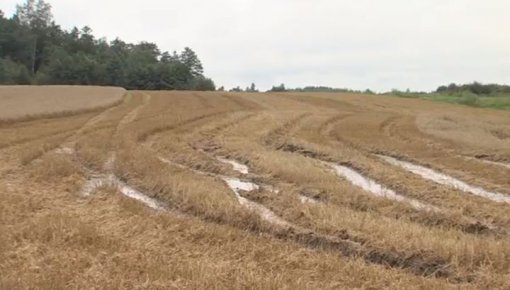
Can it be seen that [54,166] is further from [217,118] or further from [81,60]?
[81,60]

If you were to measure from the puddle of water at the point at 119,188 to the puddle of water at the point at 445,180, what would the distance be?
Answer: 24.1 feet

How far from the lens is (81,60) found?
11062cm

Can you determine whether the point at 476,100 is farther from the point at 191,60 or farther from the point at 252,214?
the point at 191,60

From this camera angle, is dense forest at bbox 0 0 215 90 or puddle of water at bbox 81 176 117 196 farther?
dense forest at bbox 0 0 215 90

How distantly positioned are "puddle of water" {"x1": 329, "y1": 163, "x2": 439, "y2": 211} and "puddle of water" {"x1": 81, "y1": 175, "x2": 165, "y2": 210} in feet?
16.3

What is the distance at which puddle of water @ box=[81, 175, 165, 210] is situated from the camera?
1223cm

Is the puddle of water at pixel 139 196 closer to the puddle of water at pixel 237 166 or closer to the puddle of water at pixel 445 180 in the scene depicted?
the puddle of water at pixel 237 166

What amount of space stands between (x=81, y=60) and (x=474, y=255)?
4331 inches

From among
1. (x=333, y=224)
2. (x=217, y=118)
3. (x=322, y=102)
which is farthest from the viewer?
(x=322, y=102)

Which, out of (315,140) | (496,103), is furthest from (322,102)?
(315,140)

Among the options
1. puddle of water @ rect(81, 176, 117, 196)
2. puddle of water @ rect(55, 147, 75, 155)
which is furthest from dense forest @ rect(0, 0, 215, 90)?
puddle of water @ rect(81, 176, 117, 196)

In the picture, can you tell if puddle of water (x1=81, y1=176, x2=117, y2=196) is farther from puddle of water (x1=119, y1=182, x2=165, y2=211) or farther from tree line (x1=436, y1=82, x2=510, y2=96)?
tree line (x1=436, y1=82, x2=510, y2=96)

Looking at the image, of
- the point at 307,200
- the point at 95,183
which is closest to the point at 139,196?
the point at 95,183

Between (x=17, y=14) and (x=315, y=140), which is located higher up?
(x=17, y=14)
